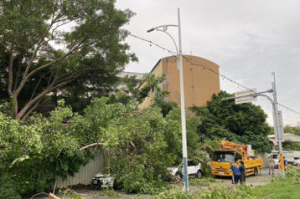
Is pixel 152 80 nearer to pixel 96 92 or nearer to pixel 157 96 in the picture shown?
pixel 157 96

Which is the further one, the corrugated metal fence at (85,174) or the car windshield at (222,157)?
the car windshield at (222,157)

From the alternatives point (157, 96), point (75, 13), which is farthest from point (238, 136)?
point (75, 13)

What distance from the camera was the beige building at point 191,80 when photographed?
30.9m

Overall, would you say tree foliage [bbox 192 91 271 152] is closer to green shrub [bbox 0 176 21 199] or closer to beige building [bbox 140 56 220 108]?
beige building [bbox 140 56 220 108]

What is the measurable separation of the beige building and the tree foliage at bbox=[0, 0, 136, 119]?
12.2 m

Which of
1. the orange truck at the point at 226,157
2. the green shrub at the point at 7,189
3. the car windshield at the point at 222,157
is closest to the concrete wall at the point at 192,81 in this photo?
the car windshield at the point at 222,157

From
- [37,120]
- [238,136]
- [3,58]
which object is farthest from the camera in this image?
[238,136]

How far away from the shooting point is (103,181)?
1340 centimetres

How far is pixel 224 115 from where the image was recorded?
2956cm

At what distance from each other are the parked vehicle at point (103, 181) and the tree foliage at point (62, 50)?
18.5 feet

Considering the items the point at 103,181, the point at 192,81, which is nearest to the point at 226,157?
the point at 103,181

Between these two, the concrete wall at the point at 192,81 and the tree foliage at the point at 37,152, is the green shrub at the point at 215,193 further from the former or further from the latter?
the concrete wall at the point at 192,81

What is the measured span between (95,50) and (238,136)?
18.6m

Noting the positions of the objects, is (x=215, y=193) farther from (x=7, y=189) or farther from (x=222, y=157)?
(x=222, y=157)
